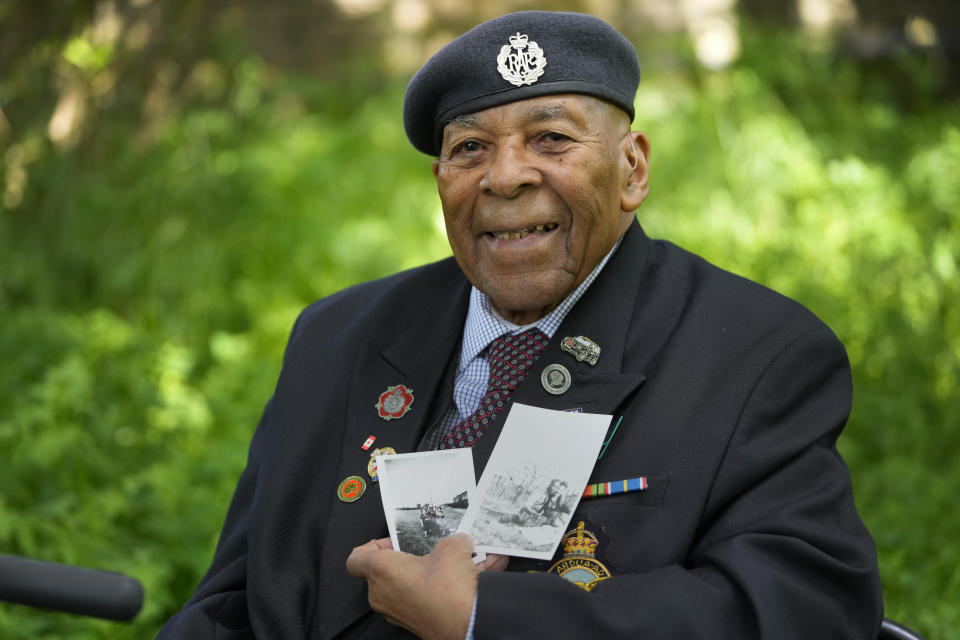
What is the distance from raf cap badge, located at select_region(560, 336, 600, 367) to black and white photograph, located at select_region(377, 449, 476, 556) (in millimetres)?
313

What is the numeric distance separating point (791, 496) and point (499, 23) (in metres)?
1.15

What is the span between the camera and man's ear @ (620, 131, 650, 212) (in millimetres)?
2215

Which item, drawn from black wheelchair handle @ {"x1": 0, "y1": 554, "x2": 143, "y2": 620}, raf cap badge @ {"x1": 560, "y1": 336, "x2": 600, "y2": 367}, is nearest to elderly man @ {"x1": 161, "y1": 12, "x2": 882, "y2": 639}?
raf cap badge @ {"x1": 560, "y1": 336, "x2": 600, "y2": 367}

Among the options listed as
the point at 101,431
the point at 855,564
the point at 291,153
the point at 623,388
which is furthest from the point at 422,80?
the point at 291,153

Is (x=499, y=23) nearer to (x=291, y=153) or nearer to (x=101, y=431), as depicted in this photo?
(x=101, y=431)

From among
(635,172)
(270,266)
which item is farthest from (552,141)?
(270,266)

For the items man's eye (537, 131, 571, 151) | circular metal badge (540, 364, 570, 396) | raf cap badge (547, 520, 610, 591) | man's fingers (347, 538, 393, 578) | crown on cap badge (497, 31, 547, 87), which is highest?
crown on cap badge (497, 31, 547, 87)

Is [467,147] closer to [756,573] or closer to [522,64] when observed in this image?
[522,64]

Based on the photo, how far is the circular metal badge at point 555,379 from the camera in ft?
6.89

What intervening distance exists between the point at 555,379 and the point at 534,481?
25cm

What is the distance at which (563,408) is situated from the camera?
2.07 m

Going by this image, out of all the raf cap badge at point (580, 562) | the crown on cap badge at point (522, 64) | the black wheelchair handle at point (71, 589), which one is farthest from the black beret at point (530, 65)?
the black wheelchair handle at point (71, 589)

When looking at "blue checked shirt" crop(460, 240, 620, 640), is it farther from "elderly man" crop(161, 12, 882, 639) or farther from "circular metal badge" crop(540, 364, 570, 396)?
"circular metal badge" crop(540, 364, 570, 396)

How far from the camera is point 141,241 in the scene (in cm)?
535
